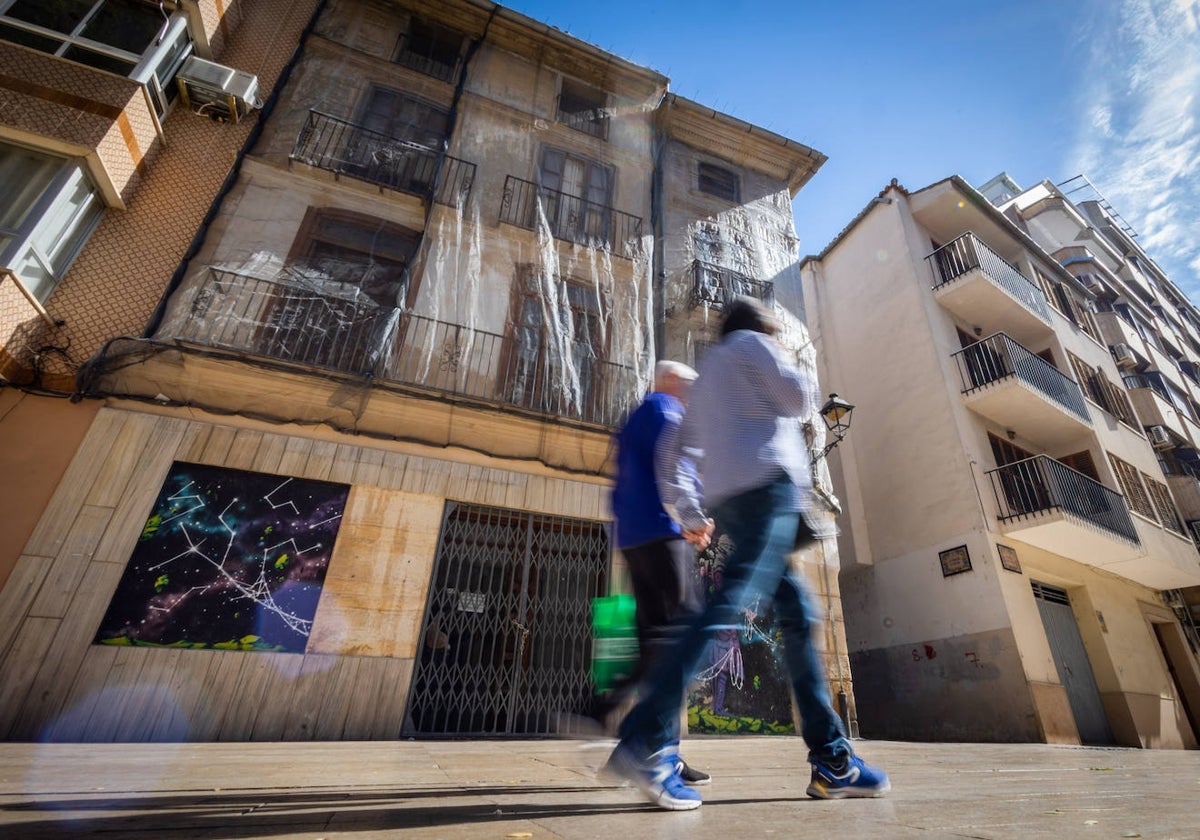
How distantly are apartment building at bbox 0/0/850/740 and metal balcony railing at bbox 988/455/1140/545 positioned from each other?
4.08m

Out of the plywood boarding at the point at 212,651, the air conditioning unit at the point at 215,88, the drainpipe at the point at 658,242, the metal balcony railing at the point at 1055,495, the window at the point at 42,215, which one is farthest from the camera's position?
the metal balcony railing at the point at 1055,495

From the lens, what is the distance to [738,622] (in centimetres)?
191

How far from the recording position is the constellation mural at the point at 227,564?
4.98m

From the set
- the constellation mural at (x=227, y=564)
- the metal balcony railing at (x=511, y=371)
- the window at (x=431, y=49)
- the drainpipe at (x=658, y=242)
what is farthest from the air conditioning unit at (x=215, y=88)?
the drainpipe at (x=658, y=242)

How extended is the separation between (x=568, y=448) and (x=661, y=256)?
4.66m

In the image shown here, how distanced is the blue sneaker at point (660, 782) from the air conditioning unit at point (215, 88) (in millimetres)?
9538

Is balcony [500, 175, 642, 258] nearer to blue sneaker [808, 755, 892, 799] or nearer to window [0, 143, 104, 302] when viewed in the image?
window [0, 143, 104, 302]

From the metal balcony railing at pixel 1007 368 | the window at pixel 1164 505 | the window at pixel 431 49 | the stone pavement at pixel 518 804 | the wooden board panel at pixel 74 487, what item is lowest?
the stone pavement at pixel 518 804

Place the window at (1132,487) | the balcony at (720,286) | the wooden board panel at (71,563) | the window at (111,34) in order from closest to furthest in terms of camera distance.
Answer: the wooden board panel at (71,563) < the window at (111,34) < the balcony at (720,286) < the window at (1132,487)

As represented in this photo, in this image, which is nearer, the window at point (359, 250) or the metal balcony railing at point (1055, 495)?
the window at point (359, 250)

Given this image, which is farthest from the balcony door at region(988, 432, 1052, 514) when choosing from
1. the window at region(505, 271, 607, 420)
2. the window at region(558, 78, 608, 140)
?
the window at region(558, 78, 608, 140)

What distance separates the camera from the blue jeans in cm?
178

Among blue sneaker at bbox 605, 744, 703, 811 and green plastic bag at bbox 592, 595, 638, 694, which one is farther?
green plastic bag at bbox 592, 595, 638, 694

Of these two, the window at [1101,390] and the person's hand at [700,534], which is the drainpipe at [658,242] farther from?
the window at [1101,390]
